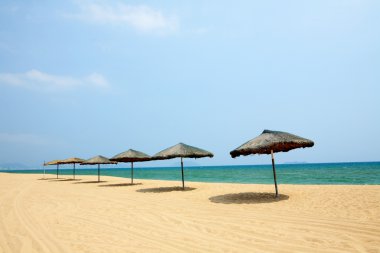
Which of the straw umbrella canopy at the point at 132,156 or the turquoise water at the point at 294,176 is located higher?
the straw umbrella canopy at the point at 132,156

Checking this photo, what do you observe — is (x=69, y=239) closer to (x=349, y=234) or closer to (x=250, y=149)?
(x=349, y=234)

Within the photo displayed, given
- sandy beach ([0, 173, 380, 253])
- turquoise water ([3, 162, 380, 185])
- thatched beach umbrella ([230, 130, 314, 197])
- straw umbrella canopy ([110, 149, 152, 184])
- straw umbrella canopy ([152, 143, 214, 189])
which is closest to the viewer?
sandy beach ([0, 173, 380, 253])

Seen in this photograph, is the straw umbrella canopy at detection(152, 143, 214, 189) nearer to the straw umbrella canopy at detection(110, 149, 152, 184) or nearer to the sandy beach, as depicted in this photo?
the straw umbrella canopy at detection(110, 149, 152, 184)

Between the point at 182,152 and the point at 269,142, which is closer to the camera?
the point at 269,142

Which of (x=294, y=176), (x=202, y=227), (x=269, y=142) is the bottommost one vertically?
(x=294, y=176)

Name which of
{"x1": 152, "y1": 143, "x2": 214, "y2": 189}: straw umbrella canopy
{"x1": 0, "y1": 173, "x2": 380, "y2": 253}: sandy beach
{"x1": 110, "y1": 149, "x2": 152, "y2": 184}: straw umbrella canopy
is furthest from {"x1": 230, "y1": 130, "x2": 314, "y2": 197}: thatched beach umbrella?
{"x1": 110, "y1": 149, "x2": 152, "y2": 184}: straw umbrella canopy

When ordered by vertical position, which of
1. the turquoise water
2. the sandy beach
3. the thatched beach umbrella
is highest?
the thatched beach umbrella

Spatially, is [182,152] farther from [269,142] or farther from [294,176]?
[294,176]

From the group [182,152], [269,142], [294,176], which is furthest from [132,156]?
[294,176]

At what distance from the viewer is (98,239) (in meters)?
5.17

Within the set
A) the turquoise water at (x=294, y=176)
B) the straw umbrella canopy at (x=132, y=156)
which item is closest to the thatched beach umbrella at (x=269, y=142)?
the straw umbrella canopy at (x=132, y=156)

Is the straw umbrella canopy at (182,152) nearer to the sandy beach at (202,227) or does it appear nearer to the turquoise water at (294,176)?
the sandy beach at (202,227)

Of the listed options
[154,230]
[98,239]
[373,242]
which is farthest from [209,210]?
[373,242]

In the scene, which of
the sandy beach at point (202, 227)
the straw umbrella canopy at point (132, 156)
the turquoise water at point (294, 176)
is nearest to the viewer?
the sandy beach at point (202, 227)
